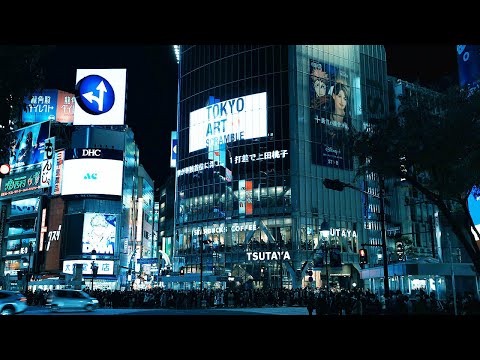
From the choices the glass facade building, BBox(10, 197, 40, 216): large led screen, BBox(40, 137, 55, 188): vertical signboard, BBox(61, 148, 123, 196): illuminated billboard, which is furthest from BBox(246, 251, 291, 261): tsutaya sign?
BBox(10, 197, 40, 216): large led screen

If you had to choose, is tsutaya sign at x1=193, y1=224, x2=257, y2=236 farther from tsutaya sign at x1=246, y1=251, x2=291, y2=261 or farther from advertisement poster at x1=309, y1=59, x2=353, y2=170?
advertisement poster at x1=309, y1=59, x2=353, y2=170

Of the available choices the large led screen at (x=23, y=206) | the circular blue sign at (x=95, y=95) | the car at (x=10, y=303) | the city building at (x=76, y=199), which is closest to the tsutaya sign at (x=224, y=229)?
the city building at (x=76, y=199)

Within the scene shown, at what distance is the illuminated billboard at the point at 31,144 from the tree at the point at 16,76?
2585 inches

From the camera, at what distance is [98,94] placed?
72812 millimetres

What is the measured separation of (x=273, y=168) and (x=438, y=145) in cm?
5077

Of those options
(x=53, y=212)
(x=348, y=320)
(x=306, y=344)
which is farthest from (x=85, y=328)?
(x=53, y=212)

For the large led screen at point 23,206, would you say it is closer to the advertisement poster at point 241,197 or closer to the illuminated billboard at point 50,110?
the illuminated billboard at point 50,110

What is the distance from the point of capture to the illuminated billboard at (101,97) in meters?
71.8

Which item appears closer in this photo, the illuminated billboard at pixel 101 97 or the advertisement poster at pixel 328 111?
the advertisement poster at pixel 328 111

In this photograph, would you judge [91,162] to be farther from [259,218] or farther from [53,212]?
[259,218]

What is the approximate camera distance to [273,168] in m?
68.9

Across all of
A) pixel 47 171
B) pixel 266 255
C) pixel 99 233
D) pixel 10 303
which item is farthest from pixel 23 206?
pixel 10 303

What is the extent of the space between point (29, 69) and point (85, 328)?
10.3m
